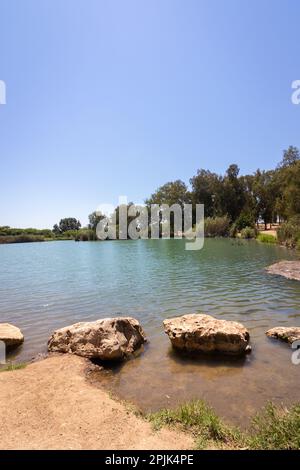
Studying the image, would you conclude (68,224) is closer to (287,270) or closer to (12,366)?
(287,270)

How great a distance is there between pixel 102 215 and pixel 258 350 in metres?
97.8

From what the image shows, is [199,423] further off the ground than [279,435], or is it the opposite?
[279,435]

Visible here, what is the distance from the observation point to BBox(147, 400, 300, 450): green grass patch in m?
4.33

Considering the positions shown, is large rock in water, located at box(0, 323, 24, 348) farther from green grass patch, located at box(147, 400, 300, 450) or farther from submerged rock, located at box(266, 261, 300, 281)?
submerged rock, located at box(266, 261, 300, 281)

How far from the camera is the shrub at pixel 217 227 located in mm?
76750

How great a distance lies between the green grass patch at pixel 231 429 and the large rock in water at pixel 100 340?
10.8ft

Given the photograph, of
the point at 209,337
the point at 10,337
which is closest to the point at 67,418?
the point at 209,337

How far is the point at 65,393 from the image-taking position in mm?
6465

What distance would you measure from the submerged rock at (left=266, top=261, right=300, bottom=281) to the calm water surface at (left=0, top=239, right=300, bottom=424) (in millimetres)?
1014

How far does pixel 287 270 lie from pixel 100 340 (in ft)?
61.3

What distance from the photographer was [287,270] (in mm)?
23203

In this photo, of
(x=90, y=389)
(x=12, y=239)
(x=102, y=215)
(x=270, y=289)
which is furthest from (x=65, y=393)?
(x=12, y=239)
